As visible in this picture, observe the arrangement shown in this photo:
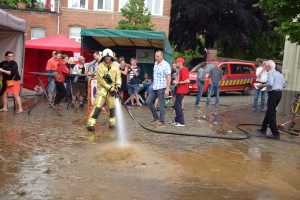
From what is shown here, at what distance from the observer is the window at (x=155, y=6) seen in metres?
28.1

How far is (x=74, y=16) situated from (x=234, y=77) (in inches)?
479

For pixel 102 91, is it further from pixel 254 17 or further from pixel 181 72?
pixel 254 17

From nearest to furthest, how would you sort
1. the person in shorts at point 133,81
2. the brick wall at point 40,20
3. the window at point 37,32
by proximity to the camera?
the person in shorts at point 133,81 → the brick wall at point 40,20 → the window at point 37,32

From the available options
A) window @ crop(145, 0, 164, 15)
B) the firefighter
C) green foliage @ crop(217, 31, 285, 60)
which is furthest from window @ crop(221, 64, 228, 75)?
the firefighter

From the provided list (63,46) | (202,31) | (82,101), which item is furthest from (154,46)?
(202,31)

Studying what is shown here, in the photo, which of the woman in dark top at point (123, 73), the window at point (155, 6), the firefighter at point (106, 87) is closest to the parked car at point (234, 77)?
the window at point (155, 6)

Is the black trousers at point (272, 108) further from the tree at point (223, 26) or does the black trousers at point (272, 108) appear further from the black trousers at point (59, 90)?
the tree at point (223, 26)

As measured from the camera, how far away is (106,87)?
29.2 ft

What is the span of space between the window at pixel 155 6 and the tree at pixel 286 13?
17.7 meters

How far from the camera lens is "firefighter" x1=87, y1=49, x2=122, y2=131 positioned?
8.83 metres

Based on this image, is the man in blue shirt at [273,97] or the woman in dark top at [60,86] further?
the woman in dark top at [60,86]

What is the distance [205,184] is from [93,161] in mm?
1853

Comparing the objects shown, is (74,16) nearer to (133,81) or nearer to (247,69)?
(247,69)

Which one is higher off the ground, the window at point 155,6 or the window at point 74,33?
the window at point 155,6
